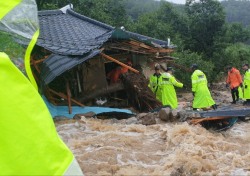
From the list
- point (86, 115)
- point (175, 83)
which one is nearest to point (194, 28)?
point (175, 83)

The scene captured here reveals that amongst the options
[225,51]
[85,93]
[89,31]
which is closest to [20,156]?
[85,93]

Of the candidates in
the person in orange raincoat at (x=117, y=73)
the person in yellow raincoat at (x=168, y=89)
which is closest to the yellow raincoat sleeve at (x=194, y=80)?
the person in yellow raincoat at (x=168, y=89)

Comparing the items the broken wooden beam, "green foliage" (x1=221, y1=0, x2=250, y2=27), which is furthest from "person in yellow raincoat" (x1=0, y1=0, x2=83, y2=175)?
"green foliage" (x1=221, y1=0, x2=250, y2=27)

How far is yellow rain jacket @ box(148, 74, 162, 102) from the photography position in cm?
987

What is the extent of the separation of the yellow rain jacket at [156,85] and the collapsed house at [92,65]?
0.89ft

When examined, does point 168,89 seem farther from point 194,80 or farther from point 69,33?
point 69,33

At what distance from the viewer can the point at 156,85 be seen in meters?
9.99

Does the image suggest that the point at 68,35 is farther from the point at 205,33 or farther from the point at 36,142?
the point at 205,33

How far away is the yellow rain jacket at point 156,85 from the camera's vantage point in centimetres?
987

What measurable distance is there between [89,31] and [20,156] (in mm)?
9769

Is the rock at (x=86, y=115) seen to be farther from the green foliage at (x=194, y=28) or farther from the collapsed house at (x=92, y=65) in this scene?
the green foliage at (x=194, y=28)

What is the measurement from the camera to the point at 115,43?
9.77m

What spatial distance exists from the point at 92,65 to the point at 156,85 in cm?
188

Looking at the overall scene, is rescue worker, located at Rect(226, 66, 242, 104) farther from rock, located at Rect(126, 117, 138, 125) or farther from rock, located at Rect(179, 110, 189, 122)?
rock, located at Rect(126, 117, 138, 125)
